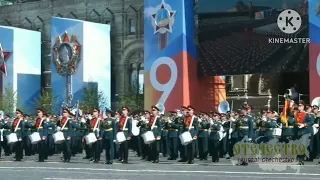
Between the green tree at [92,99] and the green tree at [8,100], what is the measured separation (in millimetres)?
5603

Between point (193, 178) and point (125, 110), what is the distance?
293 inches

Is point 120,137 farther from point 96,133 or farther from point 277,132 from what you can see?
point 277,132

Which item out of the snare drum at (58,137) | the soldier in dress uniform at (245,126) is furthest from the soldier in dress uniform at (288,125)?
the snare drum at (58,137)

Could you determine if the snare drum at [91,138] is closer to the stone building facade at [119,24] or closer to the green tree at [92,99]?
the green tree at [92,99]

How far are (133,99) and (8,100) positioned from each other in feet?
30.8

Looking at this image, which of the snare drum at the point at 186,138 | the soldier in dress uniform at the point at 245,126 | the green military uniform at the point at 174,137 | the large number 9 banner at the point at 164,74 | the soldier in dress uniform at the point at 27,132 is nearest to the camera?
the snare drum at the point at 186,138

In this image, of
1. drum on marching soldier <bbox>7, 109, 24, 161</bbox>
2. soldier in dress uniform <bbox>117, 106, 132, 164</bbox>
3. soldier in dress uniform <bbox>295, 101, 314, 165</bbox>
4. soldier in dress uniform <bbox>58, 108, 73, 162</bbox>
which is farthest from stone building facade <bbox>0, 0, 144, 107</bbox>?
soldier in dress uniform <bbox>295, 101, 314, 165</bbox>

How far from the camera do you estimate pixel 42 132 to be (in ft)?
82.1

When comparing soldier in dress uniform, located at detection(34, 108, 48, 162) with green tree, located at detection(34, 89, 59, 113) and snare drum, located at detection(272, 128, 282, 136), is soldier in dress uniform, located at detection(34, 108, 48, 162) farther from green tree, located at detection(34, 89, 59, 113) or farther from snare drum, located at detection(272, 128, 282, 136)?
green tree, located at detection(34, 89, 59, 113)

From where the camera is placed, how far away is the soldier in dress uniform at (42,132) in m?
24.9

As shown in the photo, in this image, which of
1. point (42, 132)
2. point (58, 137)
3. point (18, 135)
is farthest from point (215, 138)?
point (18, 135)

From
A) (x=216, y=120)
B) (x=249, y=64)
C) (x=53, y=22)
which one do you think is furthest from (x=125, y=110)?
(x=53, y=22)

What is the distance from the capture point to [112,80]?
194 feet

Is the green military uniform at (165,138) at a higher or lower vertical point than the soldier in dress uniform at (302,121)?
lower
